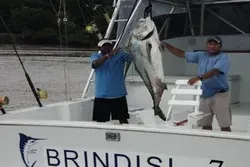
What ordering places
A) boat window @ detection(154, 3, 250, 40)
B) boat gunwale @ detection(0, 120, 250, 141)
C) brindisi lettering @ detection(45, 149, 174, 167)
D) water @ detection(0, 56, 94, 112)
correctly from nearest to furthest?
boat gunwale @ detection(0, 120, 250, 141), brindisi lettering @ detection(45, 149, 174, 167), boat window @ detection(154, 3, 250, 40), water @ detection(0, 56, 94, 112)

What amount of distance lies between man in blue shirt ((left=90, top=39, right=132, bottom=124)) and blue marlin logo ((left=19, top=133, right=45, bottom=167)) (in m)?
A: 1.01

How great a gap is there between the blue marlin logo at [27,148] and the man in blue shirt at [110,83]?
101 cm

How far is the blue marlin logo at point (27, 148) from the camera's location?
15.2ft

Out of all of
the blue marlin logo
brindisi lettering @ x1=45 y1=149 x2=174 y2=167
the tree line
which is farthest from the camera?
the tree line

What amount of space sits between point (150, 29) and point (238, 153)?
1.25 m

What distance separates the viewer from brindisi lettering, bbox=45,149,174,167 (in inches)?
168

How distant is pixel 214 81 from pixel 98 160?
1.42 m

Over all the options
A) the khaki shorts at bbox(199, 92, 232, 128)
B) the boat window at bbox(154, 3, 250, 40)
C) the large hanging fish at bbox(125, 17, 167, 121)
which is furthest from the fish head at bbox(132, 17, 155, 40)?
the boat window at bbox(154, 3, 250, 40)

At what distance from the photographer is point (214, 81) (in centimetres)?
495

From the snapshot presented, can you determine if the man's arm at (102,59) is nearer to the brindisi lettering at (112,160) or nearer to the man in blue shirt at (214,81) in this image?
the man in blue shirt at (214,81)

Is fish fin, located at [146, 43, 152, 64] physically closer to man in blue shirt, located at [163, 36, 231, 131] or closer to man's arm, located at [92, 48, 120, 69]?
man in blue shirt, located at [163, 36, 231, 131]

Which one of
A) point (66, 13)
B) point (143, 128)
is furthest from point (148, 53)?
point (66, 13)

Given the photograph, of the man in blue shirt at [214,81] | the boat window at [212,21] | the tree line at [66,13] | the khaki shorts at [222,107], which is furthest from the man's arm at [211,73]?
the boat window at [212,21]

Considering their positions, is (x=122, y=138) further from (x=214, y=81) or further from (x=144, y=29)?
(x=214, y=81)
